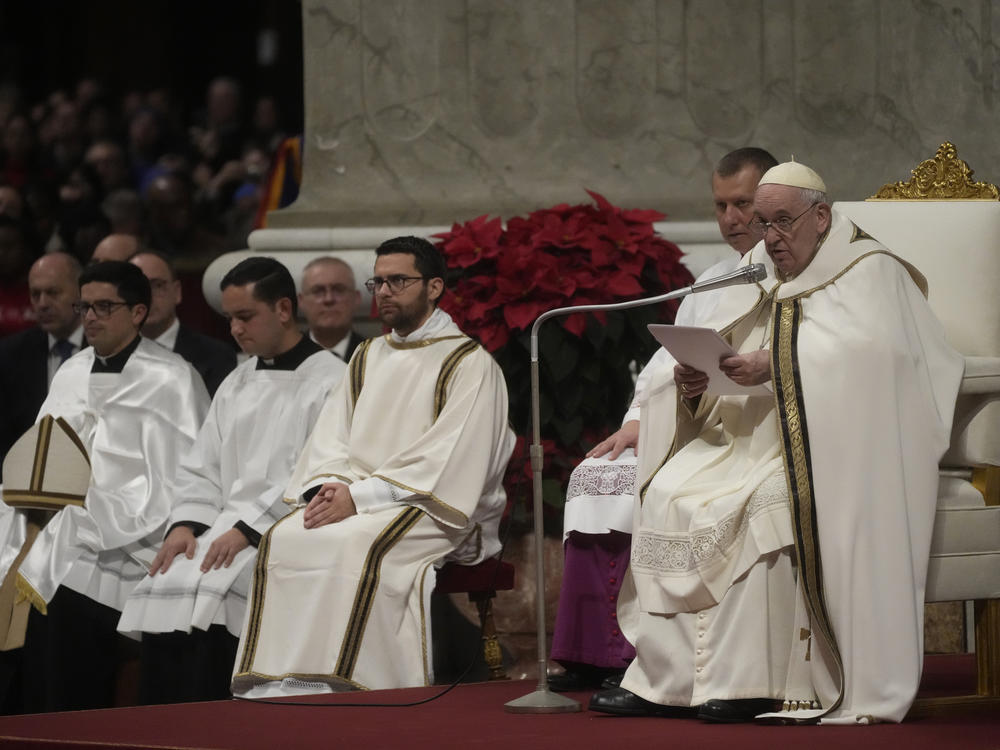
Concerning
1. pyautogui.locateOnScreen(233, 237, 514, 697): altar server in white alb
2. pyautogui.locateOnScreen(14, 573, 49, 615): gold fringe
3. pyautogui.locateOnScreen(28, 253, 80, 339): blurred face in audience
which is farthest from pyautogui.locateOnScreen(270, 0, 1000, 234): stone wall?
pyautogui.locateOnScreen(14, 573, 49, 615): gold fringe

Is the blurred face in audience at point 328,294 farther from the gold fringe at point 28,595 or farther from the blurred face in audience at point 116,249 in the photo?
the gold fringe at point 28,595

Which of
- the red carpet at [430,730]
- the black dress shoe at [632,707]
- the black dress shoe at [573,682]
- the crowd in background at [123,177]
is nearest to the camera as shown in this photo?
the red carpet at [430,730]

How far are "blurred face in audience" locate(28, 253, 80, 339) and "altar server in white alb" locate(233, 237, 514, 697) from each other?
2006mm

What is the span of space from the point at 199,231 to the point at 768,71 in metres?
4.05

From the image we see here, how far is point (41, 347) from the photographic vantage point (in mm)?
7648

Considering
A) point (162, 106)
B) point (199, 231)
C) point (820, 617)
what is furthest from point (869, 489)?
point (162, 106)

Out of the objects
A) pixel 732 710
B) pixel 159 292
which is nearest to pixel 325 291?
pixel 159 292

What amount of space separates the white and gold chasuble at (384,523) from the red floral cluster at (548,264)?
0.21 meters

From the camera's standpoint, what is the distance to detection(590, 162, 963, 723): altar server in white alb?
4.39m

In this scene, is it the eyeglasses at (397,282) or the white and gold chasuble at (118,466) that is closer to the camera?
the eyeglasses at (397,282)

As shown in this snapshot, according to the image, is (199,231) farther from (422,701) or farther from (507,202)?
(422,701)

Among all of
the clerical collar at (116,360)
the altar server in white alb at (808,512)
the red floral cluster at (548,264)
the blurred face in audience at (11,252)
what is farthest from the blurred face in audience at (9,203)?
the altar server in white alb at (808,512)

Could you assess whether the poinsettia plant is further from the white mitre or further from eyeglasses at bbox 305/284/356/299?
the white mitre

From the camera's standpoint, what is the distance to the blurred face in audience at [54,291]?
24.8 feet
